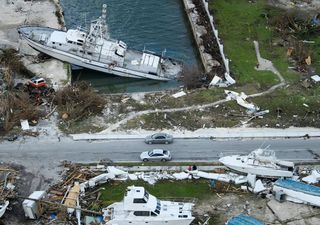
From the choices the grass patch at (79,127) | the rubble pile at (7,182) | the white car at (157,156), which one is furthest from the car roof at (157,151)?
the rubble pile at (7,182)

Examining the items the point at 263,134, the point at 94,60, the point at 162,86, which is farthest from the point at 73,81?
the point at 263,134

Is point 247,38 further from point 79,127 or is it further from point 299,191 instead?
point 299,191

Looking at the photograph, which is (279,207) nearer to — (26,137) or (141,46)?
(26,137)

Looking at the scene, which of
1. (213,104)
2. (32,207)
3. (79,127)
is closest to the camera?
(32,207)

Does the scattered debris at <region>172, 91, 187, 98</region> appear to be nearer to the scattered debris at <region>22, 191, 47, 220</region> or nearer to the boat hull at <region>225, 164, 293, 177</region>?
the boat hull at <region>225, 164, 293, 177</region>

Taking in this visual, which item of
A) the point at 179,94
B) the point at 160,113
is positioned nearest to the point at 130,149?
the point at 160,113

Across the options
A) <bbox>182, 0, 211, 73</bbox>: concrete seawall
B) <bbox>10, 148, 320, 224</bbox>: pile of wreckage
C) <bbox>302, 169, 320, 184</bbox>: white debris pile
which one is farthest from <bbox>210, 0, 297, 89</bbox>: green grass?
<bbox>302, 169, 320, 184</bbox>: white debris pile
